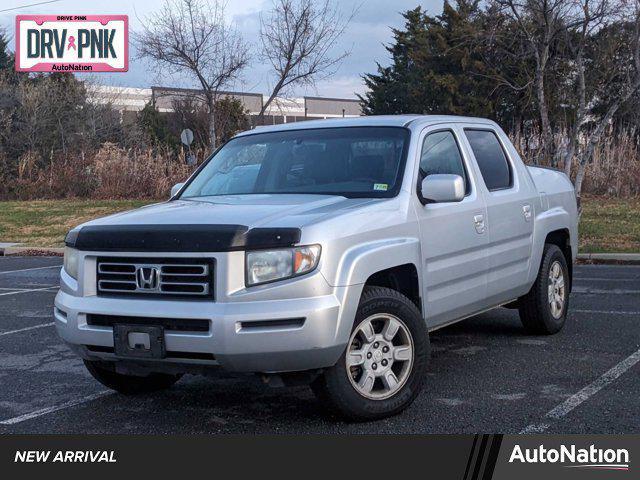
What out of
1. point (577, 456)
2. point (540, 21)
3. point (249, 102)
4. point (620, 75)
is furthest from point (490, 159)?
point (249, 102)

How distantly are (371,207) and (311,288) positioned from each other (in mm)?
840

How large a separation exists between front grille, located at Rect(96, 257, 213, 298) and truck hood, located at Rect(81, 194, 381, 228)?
25cm

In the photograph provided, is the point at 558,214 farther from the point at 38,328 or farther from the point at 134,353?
the point at 38,328

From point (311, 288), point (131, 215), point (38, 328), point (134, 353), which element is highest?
point (131, 215)

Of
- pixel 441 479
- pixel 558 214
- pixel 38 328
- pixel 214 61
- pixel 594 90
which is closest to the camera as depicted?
pixel 441 479

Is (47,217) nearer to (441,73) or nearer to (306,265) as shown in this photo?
(306,265)

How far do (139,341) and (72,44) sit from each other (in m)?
26.0

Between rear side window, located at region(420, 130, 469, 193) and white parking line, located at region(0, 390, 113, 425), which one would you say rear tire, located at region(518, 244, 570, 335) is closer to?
rear side window, located at region(420, 130, 469, 193)

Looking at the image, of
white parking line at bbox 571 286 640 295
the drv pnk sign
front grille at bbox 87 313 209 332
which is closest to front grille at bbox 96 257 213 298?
front grille at bbox 87 313 209 332

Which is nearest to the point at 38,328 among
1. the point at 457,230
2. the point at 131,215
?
the point at 131,215

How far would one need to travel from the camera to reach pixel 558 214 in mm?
7652

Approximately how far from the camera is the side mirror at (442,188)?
18.4 ft

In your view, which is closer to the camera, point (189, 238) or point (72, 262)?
point (189, 238)

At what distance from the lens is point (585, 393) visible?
570cm
